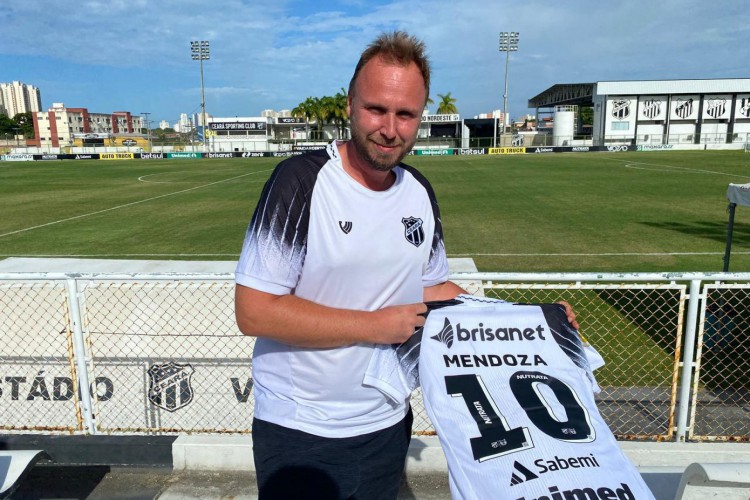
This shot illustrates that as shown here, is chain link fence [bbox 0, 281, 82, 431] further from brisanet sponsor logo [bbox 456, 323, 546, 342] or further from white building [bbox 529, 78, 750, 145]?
white building [bbox 529, 78, 750, 145]

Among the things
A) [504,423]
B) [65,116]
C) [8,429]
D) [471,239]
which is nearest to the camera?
[504,423]

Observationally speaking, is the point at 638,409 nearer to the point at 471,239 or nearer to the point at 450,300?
the point at 450,300

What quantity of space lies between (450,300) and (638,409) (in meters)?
3.55

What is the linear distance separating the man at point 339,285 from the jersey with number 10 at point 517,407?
20 centimetres

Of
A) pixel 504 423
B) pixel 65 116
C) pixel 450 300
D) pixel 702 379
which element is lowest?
pixel 702 379

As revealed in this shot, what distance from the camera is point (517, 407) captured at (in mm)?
1752

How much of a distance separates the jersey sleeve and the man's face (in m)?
0.22

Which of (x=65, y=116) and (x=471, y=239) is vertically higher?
(x=65, y=116)

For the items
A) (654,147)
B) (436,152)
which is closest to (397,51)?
(436,152)

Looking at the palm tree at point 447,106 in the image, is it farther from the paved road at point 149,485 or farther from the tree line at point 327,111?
the paved road at point 149,485

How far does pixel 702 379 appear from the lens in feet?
17.5

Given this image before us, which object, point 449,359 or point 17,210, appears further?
point 17,210

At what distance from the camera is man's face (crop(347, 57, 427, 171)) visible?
1702mm

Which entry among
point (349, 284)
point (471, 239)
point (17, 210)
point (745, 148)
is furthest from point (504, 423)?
point (745, 148)
